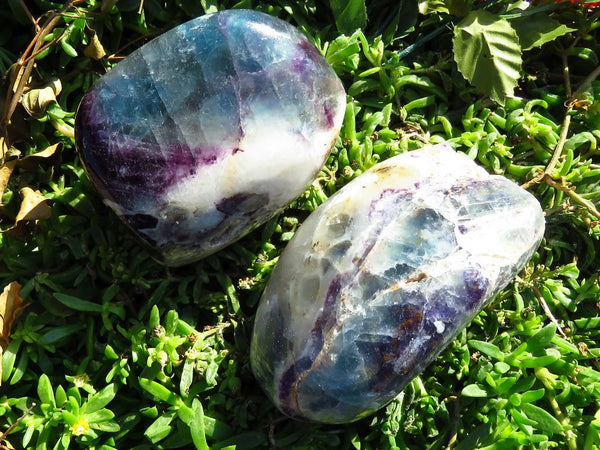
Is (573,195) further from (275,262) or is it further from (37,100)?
(37,100)

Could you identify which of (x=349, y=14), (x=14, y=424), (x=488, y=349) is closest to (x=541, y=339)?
(x=488, y=349)

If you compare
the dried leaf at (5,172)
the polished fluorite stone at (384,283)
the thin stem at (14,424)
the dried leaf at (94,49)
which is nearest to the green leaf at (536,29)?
the polished fluorite stone at (384,283)

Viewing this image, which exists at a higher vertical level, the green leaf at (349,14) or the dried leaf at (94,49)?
the dried leaf at (94,49)

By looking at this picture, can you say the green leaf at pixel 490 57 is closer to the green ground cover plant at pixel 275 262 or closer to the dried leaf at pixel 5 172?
the green ground cover plant at pixel 275 262

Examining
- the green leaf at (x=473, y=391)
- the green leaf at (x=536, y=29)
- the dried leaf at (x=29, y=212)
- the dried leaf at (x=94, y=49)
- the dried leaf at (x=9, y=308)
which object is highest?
the dried leaf at (x=94, y=49)

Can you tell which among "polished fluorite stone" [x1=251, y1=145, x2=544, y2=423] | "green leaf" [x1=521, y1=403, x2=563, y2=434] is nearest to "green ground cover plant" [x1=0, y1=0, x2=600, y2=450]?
"green leaf" [x1=521, y1=403, x2=563, y2=434]

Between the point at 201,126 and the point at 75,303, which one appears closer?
the point at 201,126

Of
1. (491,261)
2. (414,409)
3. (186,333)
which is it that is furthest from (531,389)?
(186,333)

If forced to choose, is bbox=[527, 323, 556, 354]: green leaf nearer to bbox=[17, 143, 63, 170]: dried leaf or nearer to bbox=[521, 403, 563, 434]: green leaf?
bbox=[521, 403, 563, 434]: green leaf
